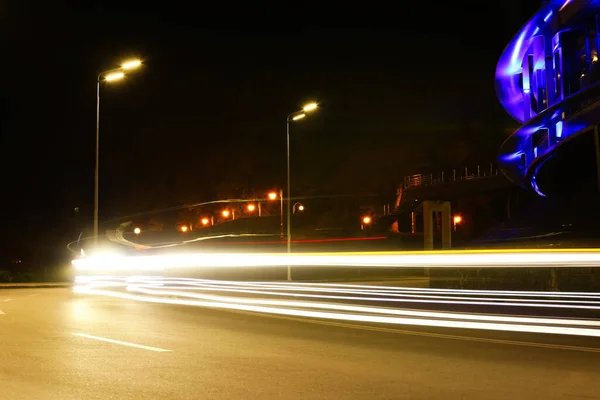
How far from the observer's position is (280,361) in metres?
9.88

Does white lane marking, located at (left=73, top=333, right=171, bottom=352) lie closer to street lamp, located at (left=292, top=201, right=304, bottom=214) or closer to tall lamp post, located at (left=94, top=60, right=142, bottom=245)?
tall lamp post, located at (left=94, top=60, right=142, bottom=245)

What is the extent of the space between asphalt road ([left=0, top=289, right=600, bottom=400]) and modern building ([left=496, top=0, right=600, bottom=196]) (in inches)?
1040

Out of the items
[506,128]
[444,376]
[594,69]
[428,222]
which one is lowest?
[444,376]

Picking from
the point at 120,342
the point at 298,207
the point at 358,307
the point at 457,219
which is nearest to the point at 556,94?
the point at 358,307

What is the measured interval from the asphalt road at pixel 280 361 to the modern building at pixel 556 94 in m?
26.4

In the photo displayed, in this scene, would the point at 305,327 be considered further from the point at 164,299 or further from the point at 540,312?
the point at 164,299

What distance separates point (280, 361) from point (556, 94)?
43734 mm

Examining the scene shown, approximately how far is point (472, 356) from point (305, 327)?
4734mm

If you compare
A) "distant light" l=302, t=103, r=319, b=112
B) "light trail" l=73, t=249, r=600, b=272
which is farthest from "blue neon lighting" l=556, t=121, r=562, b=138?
"light trail" l=73, t=249, r=600, b=272

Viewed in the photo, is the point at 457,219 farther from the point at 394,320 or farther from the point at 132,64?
the point at 394,320

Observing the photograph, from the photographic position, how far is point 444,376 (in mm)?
8766

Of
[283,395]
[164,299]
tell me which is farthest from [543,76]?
[283,395]

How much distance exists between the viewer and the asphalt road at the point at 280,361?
777 cm

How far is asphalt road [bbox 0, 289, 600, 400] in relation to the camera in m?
7.77
